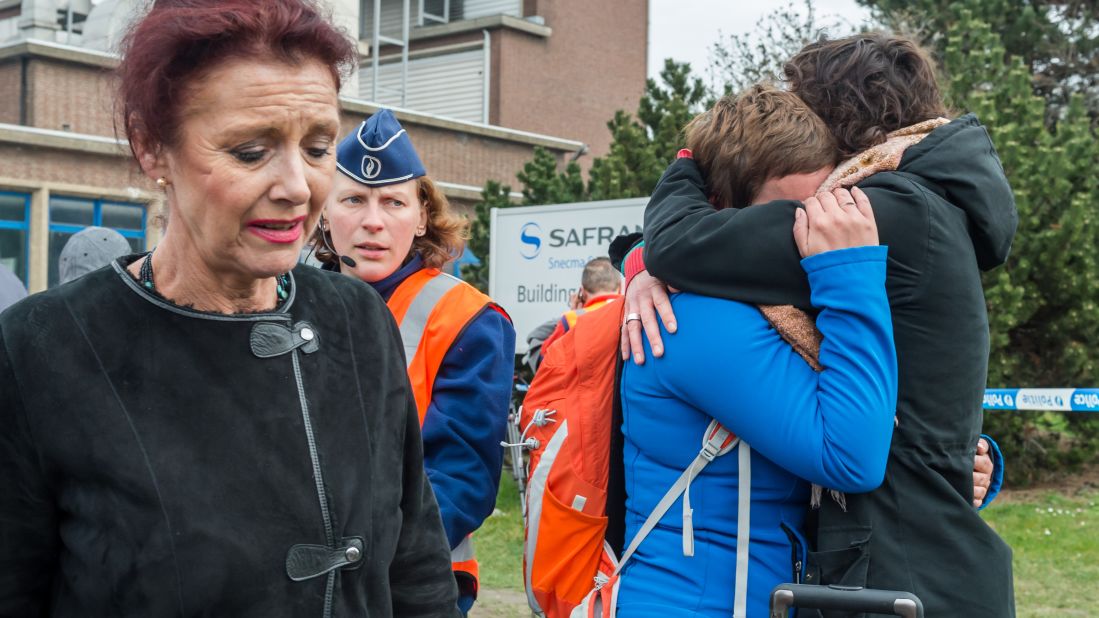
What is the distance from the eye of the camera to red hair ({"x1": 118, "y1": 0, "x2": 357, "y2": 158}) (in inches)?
71.4

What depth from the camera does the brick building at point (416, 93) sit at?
68.5 feet

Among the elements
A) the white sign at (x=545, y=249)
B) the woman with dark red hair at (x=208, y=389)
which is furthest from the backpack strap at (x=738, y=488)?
the white sign at (x=545, y=249)

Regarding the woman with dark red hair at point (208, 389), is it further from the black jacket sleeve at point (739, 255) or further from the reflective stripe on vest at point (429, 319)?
the reflective stripe on vest at point (429, 319)

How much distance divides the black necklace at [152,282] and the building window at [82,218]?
65.4 feet

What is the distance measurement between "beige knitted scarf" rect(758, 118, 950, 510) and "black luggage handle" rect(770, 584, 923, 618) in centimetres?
20

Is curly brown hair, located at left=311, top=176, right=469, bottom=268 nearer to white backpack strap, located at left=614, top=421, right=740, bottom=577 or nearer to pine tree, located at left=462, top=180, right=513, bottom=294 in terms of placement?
white backpack strap, located at left=614, top=421, right=740, bottom=577

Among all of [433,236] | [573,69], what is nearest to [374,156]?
[433,236]

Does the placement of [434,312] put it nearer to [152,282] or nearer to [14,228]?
[152,282]

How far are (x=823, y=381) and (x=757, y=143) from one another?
0.53 meters

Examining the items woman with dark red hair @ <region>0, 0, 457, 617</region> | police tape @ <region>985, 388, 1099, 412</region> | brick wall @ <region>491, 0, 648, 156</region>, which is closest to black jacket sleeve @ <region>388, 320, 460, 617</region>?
woman with dark red hair @ <region>0, 0, 457, 617</region>

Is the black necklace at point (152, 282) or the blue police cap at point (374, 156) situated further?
the blue police cap at point (374, 156)

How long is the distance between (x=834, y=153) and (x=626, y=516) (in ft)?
2.92

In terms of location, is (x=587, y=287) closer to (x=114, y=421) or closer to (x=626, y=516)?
(x=626, y=516)

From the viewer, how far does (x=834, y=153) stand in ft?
8.16
